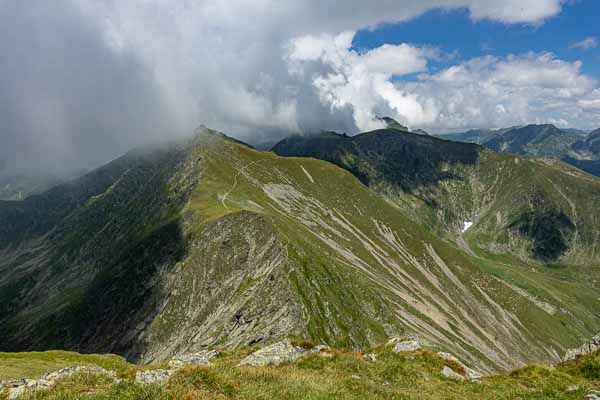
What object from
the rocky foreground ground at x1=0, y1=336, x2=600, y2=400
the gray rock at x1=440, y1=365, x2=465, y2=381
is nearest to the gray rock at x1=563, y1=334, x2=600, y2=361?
the rocky foreground ground at x1=0, y1=336, x2=600, y2=400

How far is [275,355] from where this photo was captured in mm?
27047

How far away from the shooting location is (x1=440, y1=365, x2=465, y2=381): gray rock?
83.4 ft

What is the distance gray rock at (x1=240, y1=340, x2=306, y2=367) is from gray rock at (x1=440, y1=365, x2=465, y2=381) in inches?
410

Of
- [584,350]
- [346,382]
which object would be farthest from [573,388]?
[584,350]

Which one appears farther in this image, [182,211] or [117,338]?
[182,211]

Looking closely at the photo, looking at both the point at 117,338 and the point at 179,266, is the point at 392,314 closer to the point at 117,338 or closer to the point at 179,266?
the point at 179,266

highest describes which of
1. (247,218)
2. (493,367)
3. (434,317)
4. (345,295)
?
(247,218)

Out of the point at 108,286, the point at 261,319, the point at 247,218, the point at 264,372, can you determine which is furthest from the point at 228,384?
the point at 108,286

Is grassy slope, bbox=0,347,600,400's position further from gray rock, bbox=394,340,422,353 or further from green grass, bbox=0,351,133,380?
green grass, bbox=0,351,133,380

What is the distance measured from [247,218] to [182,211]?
174 feet

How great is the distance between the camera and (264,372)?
19.2 meters

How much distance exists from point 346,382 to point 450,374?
1106cm

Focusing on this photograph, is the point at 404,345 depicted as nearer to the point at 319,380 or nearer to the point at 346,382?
the point at 346,382

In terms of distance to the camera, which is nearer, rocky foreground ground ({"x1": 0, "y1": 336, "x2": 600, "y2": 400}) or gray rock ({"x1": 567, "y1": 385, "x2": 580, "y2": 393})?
rocky foreground ground ({"x1": 0, "y1": 336, "x2": 600, "y2": 400})
